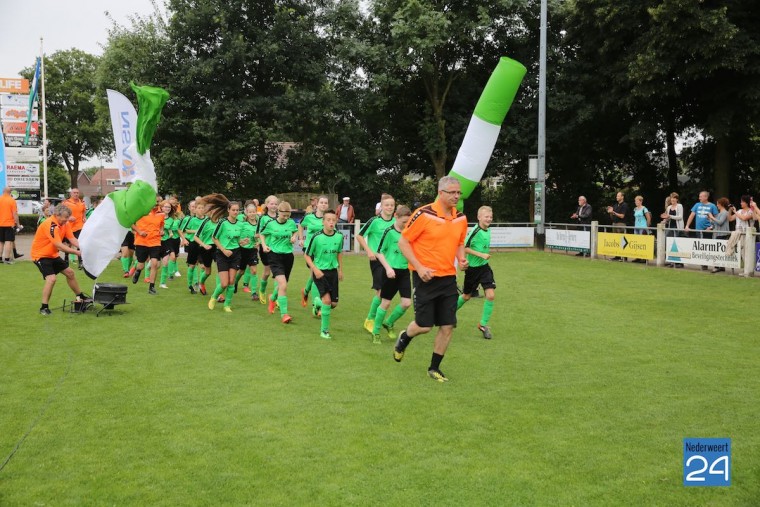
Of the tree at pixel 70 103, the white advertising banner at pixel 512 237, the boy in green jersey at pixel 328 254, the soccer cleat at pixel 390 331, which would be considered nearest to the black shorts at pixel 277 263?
the boy in green jersey at pixel 328 254

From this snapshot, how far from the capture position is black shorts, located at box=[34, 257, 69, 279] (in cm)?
1091

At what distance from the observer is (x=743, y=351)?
28.7ft

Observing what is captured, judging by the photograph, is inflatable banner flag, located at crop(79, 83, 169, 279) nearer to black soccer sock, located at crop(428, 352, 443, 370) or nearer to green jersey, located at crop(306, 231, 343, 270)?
green jersey, located at crop(306, 231, 343, 270)

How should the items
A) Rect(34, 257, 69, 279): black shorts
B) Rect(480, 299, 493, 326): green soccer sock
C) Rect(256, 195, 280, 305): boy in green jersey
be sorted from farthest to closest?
Rect(256, 195, 280, 305): boy in green jersey, Rect(34, 257, 69, 279): black shorts, Rect(480, 299, 493, 326): green soccer sock

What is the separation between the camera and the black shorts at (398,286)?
9484 mm

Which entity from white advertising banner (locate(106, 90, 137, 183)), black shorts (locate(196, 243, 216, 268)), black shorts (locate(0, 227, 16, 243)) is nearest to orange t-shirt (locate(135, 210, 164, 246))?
black shorts (locate(196, 243, 216, 268))

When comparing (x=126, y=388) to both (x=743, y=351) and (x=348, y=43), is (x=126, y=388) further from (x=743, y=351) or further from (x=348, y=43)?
(x=348, y=43)

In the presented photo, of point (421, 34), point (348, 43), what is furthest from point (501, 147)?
point (348, 43)

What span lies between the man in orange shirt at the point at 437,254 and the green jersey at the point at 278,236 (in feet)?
14.0

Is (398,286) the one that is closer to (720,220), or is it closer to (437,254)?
(437,254)

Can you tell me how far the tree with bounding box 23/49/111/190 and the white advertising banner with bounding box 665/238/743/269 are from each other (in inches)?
2043

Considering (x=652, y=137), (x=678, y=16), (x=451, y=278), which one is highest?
(x=678, y=16)

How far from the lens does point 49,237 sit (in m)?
10.7

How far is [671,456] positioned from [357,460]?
2.31 m
